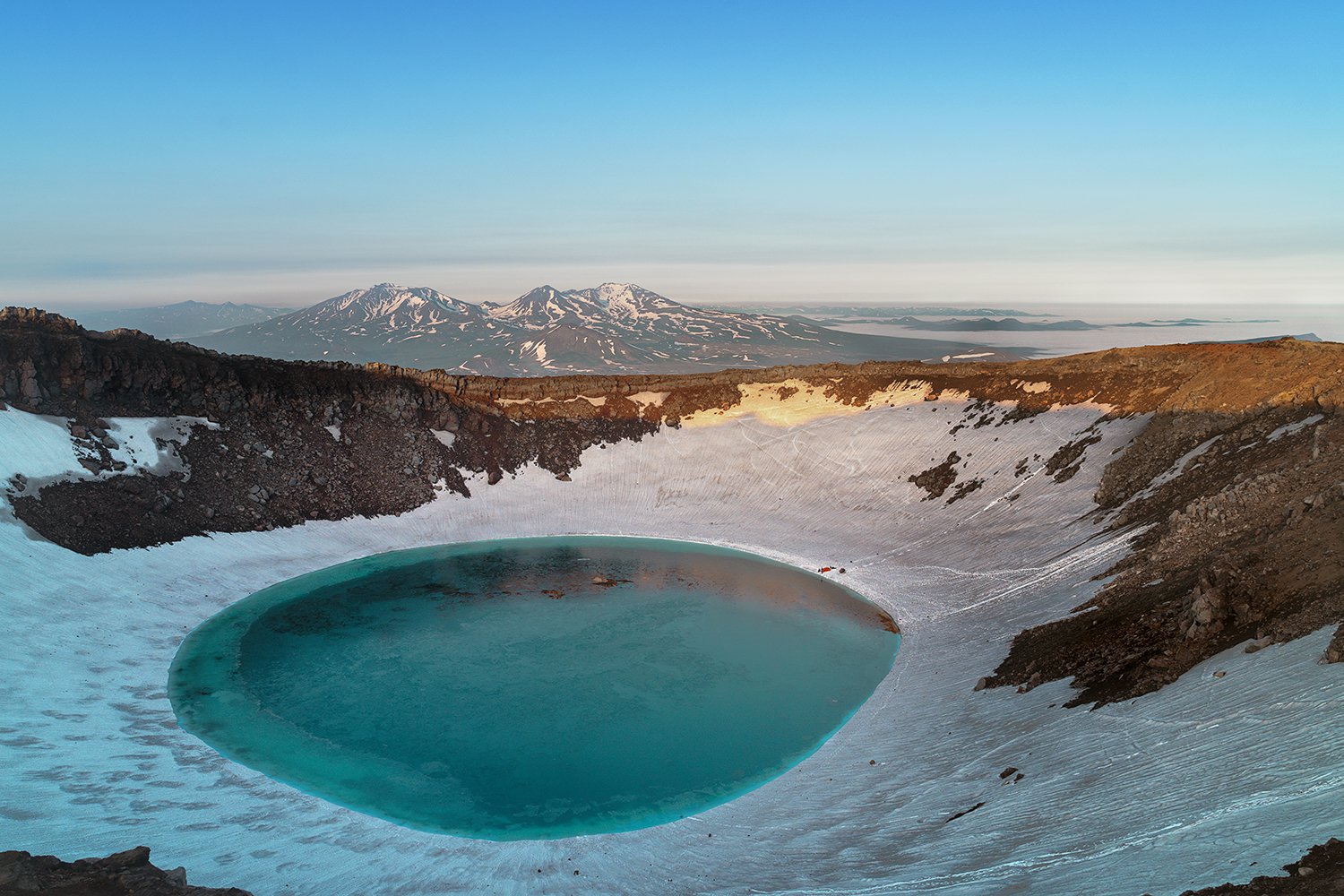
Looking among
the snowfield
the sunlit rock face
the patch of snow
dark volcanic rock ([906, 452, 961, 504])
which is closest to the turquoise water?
the snowfield

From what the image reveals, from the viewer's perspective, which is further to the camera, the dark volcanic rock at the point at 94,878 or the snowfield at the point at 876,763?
the snowfield at the point at 876,763

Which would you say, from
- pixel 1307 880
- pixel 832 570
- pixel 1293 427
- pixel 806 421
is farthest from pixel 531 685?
pixel 806 421

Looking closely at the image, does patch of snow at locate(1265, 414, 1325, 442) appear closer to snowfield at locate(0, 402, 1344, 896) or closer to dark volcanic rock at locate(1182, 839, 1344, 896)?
snowfield at locate(0, 402, 1344, 896)

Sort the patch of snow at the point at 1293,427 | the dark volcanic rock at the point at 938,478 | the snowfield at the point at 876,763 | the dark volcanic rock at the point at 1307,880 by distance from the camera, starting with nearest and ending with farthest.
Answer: the dark volcanic rock at the point at 1307,880, the snowfield at the point at 876,763, the patch of snow at the point at 1293,427, the dark volcanic rock at the point at 938,478

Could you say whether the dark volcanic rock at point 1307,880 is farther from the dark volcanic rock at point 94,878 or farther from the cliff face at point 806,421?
the dark volcanic rock at point 94,878

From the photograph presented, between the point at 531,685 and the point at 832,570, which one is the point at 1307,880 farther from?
the point at 832,570

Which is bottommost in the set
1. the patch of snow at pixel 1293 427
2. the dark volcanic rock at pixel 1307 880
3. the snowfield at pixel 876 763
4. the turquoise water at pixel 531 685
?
the turquoise water at pixel 531 685

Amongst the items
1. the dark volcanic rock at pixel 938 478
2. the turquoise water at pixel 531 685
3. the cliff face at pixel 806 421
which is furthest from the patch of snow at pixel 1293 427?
the turquoise water at pixel 531 685
